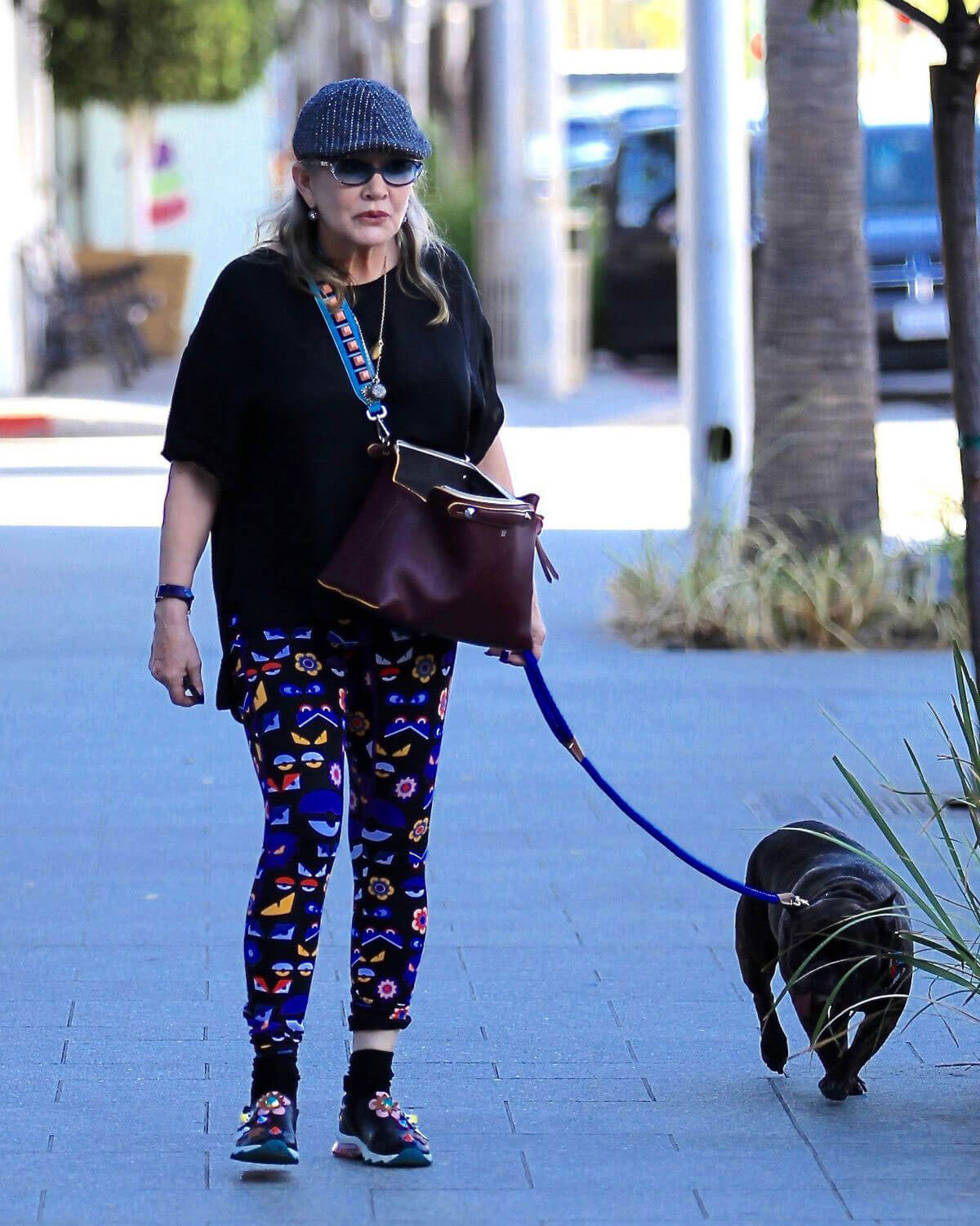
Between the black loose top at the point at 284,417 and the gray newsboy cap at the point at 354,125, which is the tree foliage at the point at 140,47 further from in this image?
the black loose top at the point at 284,417

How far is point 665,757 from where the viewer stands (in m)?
7.30

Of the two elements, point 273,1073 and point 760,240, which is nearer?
point 273,1073

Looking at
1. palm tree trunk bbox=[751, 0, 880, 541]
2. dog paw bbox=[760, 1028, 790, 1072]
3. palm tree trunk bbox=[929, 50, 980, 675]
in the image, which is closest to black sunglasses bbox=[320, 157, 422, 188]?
palm tree trunk bbox=[929, 50, 980, 675]

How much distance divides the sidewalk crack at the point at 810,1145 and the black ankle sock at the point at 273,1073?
904mm

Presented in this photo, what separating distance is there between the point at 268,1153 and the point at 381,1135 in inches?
7.8

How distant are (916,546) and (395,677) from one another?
632cm

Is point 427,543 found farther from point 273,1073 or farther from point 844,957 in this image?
point 844,957

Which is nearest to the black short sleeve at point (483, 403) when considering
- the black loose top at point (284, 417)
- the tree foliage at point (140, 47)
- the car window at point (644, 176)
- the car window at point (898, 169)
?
the black loose top at point (284, 417)

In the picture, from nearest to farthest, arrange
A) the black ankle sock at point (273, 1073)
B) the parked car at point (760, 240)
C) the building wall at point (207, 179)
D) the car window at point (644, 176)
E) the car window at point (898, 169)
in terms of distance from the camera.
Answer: the black ankle sock at point (273, 1073) < the parked car at point (760, 240) < the car window at point (898, 169) < the car window at point (644, 176) < the building wall at point (207, 179)

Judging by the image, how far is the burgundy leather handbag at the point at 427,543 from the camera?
374 centimetres

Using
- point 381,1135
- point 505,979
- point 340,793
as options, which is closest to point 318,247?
point 340,793

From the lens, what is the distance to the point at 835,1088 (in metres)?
4.24

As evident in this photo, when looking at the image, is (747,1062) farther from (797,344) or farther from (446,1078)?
(797,344)

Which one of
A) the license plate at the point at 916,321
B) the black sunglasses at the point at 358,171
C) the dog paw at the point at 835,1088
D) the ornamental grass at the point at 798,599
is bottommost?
the dog paw at the point at 835,1088
